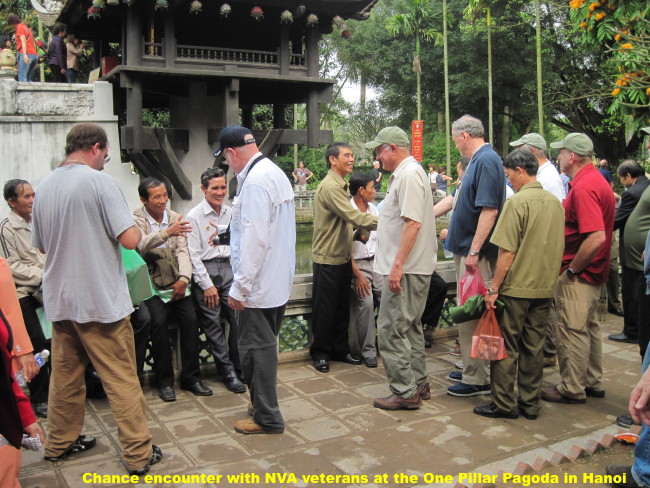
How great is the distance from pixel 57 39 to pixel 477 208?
11938mm

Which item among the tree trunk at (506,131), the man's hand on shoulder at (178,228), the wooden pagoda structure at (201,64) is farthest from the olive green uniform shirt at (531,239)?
the tree trunk at (506,131)

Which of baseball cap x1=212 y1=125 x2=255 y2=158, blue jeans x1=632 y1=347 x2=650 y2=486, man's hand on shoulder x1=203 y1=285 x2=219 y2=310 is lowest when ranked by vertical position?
blue jeans x1=632 y1=347 x2=650 y2=486

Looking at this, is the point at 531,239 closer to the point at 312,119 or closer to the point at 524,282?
the point at 524,282

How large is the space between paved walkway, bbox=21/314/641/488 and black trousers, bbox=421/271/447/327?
0.94m

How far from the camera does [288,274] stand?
388cm

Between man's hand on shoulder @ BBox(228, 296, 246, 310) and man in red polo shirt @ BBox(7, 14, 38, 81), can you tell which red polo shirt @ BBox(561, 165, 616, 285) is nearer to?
man's hand on shoulder @ BBox(228, 296, 246, 310)

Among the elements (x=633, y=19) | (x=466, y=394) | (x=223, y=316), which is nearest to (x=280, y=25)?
(x=633, y=19)

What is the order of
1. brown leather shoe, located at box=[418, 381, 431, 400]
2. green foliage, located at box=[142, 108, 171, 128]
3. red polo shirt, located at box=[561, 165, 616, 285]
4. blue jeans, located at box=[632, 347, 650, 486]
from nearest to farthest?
blue jeans, located at box=[632, 347, 650, 486] < red polo shirt, located at box=[561, 165, 616, 285] < brown leather shoe, located at box=[418, 381, 431, 400] < green foliage, located at box=[142, 108, 171, 128]

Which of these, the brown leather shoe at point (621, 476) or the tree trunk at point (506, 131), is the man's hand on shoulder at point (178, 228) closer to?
the brown leather shoe at point (621, 476)

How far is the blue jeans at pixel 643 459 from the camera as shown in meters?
2.91

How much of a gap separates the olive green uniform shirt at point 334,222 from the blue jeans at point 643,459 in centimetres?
261

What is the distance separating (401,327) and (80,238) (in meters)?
2.19

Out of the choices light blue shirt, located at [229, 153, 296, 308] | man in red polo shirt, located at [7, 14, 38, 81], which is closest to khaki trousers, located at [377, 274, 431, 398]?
light blue shirt, located at [229, 153, 296, 308]

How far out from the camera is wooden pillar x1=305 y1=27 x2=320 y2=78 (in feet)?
43.9
